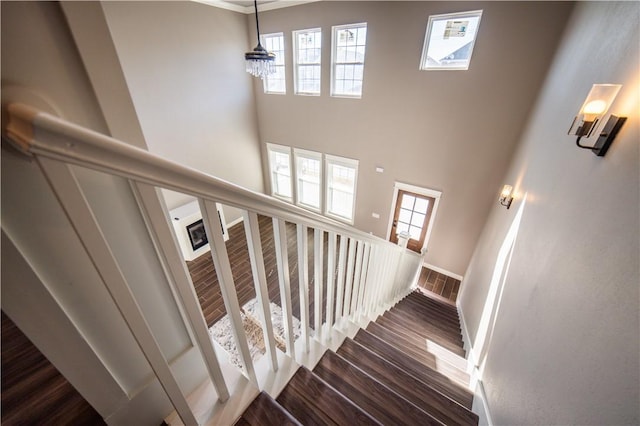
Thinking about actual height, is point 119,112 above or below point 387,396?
above

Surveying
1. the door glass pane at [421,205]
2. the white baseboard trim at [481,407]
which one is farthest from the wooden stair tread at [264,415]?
the door glass pane at [421,205]

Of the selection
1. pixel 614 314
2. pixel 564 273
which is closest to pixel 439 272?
pixel 564 273

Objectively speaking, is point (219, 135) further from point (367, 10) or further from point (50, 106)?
point (50, 106)

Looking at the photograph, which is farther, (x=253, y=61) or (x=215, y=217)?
(x=253, y=61)

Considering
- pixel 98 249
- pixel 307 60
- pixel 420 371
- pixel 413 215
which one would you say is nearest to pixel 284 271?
pixel 98 249

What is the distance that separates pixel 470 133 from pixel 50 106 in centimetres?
436

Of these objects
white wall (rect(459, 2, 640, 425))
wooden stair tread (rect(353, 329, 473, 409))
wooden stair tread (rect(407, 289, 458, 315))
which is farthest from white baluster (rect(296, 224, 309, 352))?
wooden stair tread (rect(407, 289, 458, 315))

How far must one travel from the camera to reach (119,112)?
53 cm

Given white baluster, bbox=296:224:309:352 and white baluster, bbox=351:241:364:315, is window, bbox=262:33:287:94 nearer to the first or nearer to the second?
white baluster, bbox=351:241:364:315

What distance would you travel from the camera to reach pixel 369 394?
4.62 feet

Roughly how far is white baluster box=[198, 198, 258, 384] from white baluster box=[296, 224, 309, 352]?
342 millimetres

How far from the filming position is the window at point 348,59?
405 centimetres

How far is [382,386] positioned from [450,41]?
4246mm

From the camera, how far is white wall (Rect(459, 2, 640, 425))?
33.3 inches
